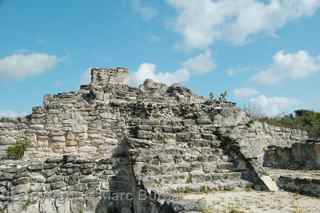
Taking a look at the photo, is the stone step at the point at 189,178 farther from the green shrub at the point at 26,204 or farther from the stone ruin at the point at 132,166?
the green shrub at the point at 26,204

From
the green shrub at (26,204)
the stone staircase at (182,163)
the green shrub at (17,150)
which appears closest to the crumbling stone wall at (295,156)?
the stone staircase at (182,163)

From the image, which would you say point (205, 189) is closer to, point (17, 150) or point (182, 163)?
point (182, 163)

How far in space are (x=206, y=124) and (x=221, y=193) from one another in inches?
138

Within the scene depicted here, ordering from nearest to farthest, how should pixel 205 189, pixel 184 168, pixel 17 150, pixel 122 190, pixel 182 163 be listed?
pixel 205 189 < pixel 184 168 < pixel 182 163 < pixel 122 190 < pixel 17 150

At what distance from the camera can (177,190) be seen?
7293mm

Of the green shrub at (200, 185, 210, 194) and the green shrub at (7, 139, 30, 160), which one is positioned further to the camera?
the green shrub at (7, 139, 30, 160)

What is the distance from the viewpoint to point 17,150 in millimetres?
11031

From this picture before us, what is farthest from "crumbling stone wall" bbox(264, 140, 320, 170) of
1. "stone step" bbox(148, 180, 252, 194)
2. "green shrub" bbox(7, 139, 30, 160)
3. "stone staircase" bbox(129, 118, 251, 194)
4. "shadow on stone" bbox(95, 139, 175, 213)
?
"green shrub" bbox(7, 139, 30, 160)

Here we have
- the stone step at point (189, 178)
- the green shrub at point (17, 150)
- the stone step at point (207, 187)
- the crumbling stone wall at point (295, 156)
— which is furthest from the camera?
the crumbling stone wall at point (295, 156)

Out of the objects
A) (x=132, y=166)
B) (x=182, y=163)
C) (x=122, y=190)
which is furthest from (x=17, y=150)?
(x=182, y=163)

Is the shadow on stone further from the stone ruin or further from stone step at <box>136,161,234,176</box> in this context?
stone step at <box>136,161,234,176</box>

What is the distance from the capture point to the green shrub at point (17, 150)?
426 inches

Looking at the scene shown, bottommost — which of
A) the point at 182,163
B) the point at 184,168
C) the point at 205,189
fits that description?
the point at 205,189

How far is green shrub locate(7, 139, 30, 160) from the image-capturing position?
426 inches
